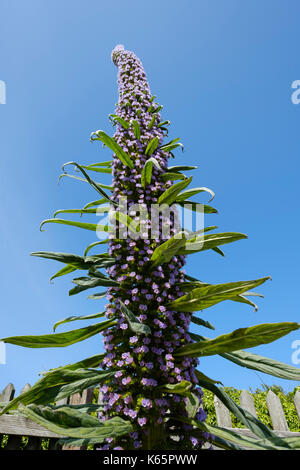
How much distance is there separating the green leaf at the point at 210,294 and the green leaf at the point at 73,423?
1.70 feet

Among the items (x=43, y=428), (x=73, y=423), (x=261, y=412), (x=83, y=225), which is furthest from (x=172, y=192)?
(x=261, y=412)

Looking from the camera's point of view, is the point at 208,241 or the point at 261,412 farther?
the point at 261,412

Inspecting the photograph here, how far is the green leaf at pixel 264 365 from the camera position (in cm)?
138

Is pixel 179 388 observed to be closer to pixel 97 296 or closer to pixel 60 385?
pixel 60 385

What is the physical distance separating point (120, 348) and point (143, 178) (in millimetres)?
894

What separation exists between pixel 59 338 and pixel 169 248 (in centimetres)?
66

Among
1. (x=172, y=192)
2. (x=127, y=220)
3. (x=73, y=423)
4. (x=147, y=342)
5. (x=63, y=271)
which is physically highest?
(x=172, y=192)

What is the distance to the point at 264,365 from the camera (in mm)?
1463

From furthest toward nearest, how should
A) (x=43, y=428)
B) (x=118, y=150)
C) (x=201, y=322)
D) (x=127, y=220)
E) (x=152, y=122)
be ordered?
(x=43, y=428), (x=152, y=122), (x=118, y=150), (x=201, y=322), (x=127, y=220)

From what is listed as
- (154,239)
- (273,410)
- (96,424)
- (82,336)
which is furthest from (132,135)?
(273,410)

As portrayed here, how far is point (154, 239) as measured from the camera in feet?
5.10

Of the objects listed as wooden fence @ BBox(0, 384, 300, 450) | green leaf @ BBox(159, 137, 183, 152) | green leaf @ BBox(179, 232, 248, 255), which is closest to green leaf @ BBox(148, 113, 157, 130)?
green leaf @ BBox(159, 137, 183, 152)

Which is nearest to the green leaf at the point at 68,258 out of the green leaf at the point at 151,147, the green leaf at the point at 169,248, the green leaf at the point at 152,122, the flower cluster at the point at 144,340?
the flower cluster at the point at 144,340

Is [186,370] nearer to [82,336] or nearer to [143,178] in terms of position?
[82,336]
